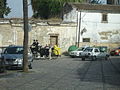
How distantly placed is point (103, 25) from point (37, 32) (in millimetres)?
12376

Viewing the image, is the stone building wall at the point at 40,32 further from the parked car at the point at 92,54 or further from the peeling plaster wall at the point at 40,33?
the parked car at the point at 92,54

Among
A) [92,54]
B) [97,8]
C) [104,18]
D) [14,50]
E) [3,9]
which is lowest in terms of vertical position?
[92,54]

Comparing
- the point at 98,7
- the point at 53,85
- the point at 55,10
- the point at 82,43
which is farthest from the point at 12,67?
the point at 55,10

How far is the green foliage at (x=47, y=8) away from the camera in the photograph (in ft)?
224

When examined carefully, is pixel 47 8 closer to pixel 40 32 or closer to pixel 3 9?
pixel 3 9

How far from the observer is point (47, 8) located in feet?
228

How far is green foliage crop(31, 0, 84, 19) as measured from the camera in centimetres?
6831

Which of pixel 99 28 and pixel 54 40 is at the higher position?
pixel 99 28

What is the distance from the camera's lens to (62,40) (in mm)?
56781

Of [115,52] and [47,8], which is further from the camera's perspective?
[47,8]

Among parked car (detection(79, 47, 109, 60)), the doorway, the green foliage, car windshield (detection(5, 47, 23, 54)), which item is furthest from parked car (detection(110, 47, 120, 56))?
car windshield (detection(5, 47, 23, 54))

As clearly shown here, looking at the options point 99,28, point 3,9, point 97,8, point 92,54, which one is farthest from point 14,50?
point 97,8

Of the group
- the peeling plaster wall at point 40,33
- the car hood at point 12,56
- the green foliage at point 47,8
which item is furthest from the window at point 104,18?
the car hood at point 12,56

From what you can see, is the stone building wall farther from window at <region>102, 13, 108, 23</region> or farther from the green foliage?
the green foliage
